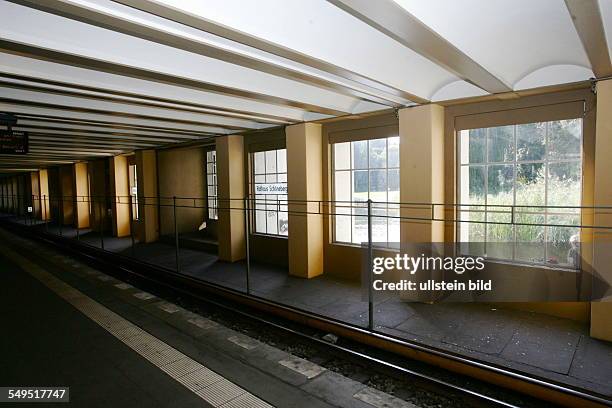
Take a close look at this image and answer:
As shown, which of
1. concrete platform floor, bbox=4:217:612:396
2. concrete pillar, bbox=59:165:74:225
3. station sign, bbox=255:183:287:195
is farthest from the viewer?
concrete pillar, bbox=59:165:74:225

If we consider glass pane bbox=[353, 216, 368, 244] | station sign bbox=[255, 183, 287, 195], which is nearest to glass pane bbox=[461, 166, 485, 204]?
glass pane bbox=[353, 216, 368, 244]

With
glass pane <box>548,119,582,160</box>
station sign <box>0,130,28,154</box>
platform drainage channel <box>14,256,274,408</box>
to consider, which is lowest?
platform drainage channel <box>14,256,274,408</box>

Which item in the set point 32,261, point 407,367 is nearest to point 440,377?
point 407,367

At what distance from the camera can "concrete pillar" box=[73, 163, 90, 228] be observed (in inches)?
570

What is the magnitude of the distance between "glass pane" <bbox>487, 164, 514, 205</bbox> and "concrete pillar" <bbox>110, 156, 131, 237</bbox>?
34.9ft

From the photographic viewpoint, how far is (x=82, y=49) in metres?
3.00

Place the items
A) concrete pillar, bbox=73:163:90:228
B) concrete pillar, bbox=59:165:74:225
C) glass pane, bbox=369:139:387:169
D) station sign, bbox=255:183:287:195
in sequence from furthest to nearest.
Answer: concrete pillar, bbox=59:165:74:225 → concrete pillar, bbox=73:163:90:228 → station sign, bbox=255:183:287:195 → glass pane, bbox=369:139:387:169

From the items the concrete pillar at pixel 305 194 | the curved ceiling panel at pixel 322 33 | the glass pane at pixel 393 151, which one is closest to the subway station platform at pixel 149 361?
the concrete pillar at pixel 305 194

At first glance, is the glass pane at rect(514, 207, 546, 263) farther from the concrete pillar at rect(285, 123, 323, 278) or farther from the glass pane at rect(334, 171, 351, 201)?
the concrete pillar at rect(285, 123, 323, 278)

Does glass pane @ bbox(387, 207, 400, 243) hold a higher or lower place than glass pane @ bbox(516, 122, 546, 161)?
lower

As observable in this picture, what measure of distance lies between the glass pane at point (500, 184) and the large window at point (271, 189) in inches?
142

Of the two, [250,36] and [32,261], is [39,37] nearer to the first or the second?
[250,36]

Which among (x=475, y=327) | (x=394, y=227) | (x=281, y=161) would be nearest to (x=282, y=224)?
(x=281, y=161)

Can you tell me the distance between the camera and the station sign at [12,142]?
5691 mm
